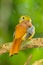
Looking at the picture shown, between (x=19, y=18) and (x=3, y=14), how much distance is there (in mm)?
129

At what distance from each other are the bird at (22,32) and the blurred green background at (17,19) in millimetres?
29

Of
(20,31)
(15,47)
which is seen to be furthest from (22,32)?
(15,47)

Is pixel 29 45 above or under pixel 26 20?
under

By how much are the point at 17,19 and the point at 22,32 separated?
0.11 metres

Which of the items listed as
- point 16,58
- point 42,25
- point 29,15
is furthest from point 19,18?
point 16,58

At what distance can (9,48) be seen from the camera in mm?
1437

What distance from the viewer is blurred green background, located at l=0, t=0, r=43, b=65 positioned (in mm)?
1434

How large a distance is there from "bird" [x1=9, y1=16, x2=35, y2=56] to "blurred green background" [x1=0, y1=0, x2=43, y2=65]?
3 cm

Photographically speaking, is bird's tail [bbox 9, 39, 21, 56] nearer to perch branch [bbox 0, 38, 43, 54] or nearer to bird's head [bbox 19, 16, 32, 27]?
perch branch [bbox 0, 38, 43, 54]

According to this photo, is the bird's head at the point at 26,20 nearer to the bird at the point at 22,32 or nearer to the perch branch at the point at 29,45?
the bird at the point at 22,32

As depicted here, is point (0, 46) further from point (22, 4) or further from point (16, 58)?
point (22, 4)

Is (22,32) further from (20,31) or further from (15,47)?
(15,47)

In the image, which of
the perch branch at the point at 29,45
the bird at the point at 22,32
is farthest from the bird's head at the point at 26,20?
the perch branch at the point at 29,45

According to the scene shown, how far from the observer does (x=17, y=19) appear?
146cm
